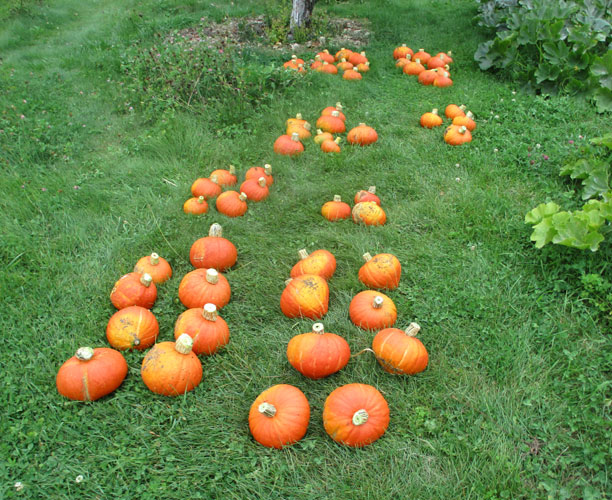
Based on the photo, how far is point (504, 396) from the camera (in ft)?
8.60

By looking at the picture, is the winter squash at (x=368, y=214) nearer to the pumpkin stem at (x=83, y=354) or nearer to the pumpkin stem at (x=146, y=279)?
the pumpkin stem at (x=146, y=279)

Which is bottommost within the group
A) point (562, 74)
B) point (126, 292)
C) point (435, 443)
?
point (435, 443)

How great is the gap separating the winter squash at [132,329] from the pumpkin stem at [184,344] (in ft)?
1.40

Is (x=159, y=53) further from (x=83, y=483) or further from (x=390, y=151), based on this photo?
(x=83, y=483)

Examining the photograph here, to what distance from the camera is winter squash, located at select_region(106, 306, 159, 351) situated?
299 centimetres

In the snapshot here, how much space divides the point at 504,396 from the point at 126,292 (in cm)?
276

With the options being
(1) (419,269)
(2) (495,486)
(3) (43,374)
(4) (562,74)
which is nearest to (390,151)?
(1) (419,269)

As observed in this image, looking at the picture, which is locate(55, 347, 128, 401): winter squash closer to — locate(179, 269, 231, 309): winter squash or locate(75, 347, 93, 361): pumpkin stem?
locate(75, 347, 93, 361): pumpkin stem

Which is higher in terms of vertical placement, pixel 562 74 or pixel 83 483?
pixel 562 74

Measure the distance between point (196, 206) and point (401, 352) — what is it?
262 cm

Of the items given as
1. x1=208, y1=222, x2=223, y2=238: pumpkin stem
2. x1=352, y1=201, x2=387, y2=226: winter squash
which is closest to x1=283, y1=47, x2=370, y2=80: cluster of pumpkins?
x1=352, y1=201, x2=387, y2=226: winter squash

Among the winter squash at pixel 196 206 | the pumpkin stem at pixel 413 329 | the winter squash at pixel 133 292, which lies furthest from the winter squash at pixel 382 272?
the winter squash at pixel 196 206

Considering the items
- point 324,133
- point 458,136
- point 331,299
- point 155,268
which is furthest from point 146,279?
point 458,136

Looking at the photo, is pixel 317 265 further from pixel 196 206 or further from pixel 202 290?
pixel 196 206
